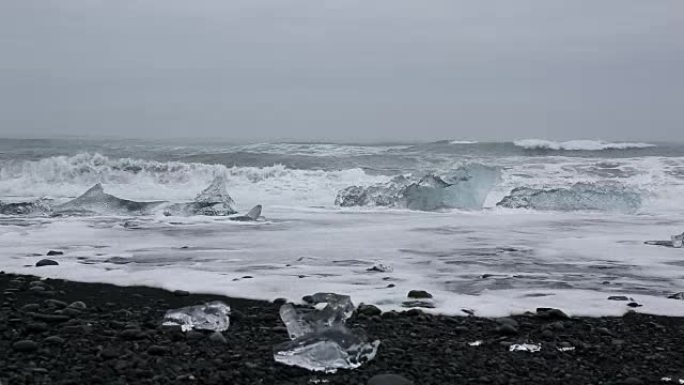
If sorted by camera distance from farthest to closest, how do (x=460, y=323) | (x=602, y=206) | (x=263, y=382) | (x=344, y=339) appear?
(x=602, y=206)
(x=460, y=323)
(x=344, y=339)
(x=263, y=382)

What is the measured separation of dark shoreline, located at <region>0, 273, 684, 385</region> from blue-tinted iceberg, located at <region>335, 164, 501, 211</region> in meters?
8.46

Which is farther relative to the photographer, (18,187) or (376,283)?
(18,187)

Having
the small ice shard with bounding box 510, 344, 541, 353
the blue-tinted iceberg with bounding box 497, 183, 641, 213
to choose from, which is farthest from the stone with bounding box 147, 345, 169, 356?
the blue-tinted iceberg with bounding box 497, 183, 641, 213

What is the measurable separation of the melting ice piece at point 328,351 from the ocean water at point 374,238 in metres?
1.34

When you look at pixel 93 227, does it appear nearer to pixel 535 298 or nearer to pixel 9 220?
pixel 9 220

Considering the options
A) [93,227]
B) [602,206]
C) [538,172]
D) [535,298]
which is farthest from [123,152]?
[535,298]

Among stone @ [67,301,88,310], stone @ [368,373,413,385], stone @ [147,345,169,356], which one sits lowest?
stone @ [67,301,88,310]

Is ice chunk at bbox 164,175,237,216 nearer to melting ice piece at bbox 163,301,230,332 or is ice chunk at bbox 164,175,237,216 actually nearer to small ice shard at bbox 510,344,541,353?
melting ice piece at bbox 163,301,230,332

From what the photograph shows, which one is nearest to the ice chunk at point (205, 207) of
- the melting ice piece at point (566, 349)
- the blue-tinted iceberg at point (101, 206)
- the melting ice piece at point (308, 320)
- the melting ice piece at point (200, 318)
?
the blue-tinted iceberg at point (101, 206)

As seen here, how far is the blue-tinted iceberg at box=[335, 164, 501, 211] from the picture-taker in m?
13.0

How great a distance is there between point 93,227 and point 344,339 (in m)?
7.00

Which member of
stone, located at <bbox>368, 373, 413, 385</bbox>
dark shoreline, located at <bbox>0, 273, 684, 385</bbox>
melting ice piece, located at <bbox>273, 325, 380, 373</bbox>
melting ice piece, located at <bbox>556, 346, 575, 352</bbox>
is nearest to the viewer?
stone, located at <bbox>368, 373, 413, 385</bbox>

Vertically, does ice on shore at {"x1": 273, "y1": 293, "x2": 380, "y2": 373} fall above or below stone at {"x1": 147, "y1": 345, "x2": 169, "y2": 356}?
above

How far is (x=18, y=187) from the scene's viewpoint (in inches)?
673
